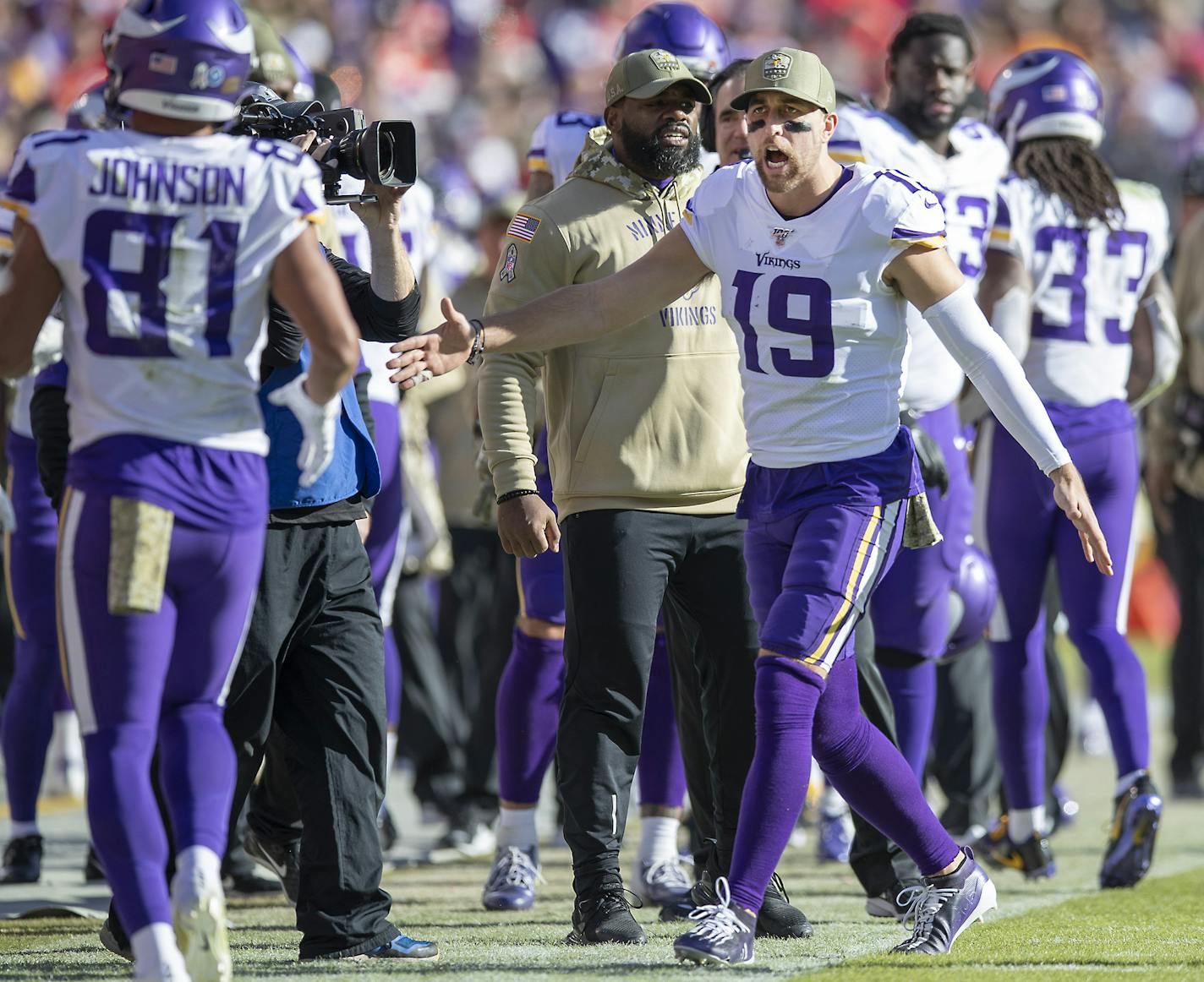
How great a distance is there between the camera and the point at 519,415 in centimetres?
498

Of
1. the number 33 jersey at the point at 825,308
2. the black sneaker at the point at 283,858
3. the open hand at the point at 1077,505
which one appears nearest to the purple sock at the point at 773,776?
the number 33 jersey at the point at 825,308

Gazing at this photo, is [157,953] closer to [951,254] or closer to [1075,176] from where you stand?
[951,254]

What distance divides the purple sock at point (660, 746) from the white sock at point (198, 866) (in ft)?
6.89

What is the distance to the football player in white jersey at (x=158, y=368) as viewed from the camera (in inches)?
142

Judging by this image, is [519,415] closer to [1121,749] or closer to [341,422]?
[341,422]

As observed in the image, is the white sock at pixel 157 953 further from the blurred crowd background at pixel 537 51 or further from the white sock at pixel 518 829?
the blurred crowd background at pixel 537 51

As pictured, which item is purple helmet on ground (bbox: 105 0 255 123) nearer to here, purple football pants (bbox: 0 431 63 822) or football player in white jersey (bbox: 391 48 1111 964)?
football player in white jersey (bbox: 391 48 1111 964)

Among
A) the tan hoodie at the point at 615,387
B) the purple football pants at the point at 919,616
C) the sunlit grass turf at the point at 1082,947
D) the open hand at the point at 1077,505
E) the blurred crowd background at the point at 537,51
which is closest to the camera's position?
the sunlit grass turf at the point at 1082,947

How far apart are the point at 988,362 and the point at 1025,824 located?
2.21m

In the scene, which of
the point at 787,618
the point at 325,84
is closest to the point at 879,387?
the point at 787,618

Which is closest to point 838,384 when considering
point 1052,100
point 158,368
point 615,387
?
point 615,387

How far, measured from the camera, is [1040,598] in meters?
6.16

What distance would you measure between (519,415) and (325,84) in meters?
1.99

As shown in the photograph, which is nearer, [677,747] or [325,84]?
[677,747]
